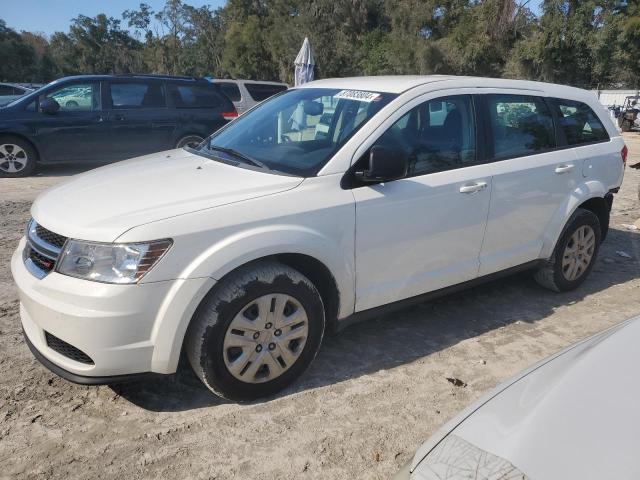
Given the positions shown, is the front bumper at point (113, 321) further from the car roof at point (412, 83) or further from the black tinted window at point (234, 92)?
the black tinted window at point (234, 92)

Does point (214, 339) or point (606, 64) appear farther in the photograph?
point (606, 64)

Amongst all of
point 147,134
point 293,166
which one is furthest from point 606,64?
point 293,166

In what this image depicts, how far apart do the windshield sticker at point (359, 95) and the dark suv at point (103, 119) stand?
6818 mm

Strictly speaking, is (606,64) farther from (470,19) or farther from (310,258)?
(310,258)

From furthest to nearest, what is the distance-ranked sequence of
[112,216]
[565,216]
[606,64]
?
[606,64]
[565,216]
[112,216]

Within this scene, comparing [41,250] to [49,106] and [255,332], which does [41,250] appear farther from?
[49,106]

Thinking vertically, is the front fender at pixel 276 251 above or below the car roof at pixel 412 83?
below

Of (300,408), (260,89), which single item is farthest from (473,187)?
(260,89)

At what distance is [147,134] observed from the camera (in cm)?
971

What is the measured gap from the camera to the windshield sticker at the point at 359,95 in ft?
11.4

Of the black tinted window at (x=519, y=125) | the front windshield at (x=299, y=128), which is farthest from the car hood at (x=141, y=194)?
the black tinted window at (x=519, y=125)

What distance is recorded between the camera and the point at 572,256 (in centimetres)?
465

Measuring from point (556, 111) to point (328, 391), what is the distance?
2.95m

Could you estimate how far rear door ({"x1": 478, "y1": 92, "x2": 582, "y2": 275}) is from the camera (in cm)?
386
